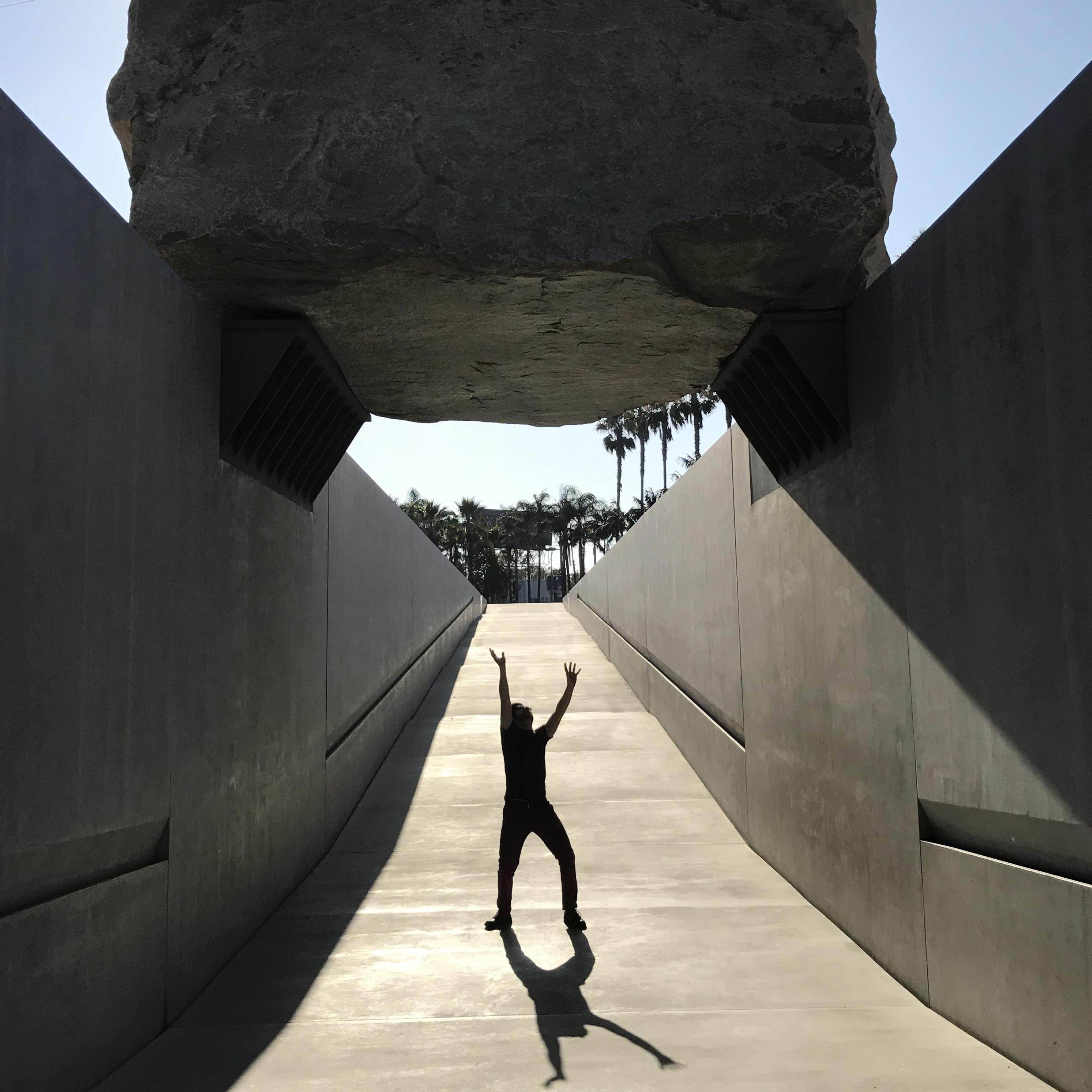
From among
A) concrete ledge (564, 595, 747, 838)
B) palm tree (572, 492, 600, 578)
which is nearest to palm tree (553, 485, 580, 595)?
palm tree (572, 492, 600, 578)

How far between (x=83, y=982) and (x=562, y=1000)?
2310 mm

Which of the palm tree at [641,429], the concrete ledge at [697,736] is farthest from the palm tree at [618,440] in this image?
the concrete ledge at [697,736]

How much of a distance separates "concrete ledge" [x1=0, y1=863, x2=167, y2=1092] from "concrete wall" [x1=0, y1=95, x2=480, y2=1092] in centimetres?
1

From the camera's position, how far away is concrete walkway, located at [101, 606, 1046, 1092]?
12.8 ft

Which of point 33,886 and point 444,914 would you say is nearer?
point 33,886

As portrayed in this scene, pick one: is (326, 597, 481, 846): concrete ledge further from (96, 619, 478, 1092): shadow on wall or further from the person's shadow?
the person's shadow

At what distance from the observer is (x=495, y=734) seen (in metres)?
12.2

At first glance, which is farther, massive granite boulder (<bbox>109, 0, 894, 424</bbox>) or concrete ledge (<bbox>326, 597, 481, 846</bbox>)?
concrete ledge (<bbox>326, 597, 481, 846</bbox>)

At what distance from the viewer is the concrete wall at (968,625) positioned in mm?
3438

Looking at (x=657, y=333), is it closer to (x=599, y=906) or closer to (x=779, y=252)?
(x=779, y=252)

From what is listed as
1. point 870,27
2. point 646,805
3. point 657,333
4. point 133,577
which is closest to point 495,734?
point 646,805

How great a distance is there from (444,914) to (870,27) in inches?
243

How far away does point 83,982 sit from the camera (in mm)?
3609

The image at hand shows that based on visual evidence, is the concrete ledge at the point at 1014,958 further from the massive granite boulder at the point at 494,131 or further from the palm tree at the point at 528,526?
the palm tree at the point at 528,526
